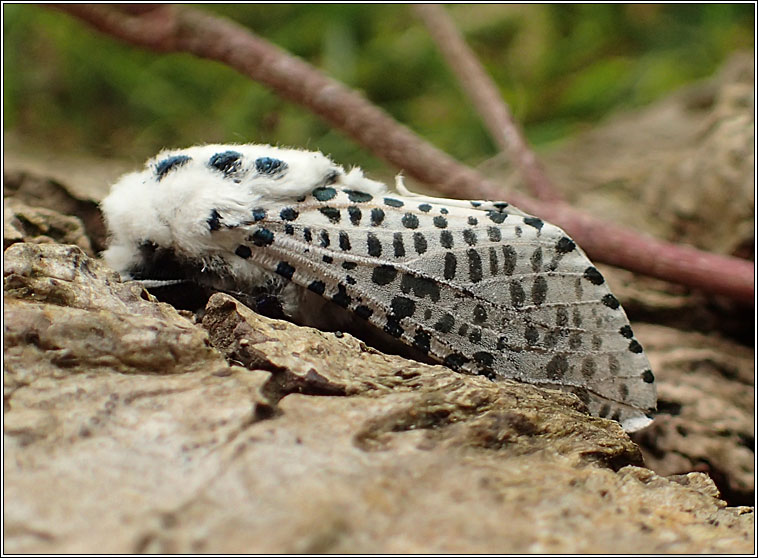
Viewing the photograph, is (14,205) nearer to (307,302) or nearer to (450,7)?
(307,302)

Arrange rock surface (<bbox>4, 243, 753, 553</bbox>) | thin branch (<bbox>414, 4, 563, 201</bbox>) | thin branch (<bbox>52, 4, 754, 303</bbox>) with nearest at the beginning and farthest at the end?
rock surface (<bbox>4, 243, 753, 553</bbox>) → thin branch (<bbox>52, 4, 754, 303</bbox>) → thin branch (<bbox>414, 4, 563, 201</bbox>)

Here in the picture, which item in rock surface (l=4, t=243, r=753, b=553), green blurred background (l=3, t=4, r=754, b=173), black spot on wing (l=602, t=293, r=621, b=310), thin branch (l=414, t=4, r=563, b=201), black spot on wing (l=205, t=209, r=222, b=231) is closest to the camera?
rock surface (l=4, t=243, r=753, b=553)

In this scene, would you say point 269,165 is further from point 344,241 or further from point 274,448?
point 274,448

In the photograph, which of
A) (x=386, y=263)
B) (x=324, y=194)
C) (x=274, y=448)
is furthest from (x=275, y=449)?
(x=324, y=194)

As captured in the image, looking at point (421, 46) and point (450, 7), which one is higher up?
point (450, 7)

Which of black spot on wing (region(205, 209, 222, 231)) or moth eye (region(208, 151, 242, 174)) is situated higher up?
moth eye (region(208, 151, 242, 174))

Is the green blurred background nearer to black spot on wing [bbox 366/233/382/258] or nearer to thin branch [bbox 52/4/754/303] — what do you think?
thin branch [bbox 52/4/754/303]

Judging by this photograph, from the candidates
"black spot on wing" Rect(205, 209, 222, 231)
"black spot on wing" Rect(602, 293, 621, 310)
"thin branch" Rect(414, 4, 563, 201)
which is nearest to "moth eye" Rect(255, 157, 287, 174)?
"black spot on wing" Rect(205, 209, 222, 231)

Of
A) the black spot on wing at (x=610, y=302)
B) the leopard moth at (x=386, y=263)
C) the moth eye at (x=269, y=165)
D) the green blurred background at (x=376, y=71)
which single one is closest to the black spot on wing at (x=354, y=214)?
the leopard moth at (x=386, y=263)

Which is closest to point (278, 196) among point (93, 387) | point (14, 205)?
point (93, 387)
